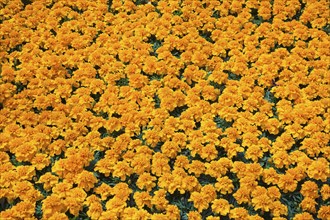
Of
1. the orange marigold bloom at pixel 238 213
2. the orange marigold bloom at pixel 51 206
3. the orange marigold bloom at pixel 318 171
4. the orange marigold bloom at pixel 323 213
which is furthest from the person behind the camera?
the orange marigold bloom at pixel 318 171

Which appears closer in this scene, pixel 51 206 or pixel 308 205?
pixel 51 206

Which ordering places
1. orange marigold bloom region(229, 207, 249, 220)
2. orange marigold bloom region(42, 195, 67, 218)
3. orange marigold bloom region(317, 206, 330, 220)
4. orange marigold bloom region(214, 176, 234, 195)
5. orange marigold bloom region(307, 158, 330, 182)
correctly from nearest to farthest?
→ orange marigold bloom region(42, 195, 67, 218), orange marigold bloom region(229, 207, 249, 220), orange marigold bloom region(317, 206, 330, 220), orange marigold bloom region(214, 176, 234, 195), orange marigold bloom region(307, 158, 330, 182)

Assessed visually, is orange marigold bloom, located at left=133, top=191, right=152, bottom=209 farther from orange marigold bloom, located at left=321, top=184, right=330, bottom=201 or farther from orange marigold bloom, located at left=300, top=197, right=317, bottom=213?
orange marigold bloom, located at left=321, top=184, right=330, bottom=201

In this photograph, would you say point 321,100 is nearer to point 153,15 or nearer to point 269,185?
point 269,185

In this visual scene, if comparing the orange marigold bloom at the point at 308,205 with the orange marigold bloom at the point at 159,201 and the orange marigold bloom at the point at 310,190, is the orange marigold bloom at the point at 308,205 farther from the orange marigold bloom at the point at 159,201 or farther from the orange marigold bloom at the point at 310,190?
the orange marigold bloom at the point at 159,201

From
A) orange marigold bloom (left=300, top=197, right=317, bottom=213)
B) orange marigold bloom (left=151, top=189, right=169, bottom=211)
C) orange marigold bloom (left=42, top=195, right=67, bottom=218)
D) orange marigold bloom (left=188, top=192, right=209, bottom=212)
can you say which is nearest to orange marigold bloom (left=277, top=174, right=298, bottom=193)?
orange marigold bloom (left=300, top=197, right=317, bottom=213)

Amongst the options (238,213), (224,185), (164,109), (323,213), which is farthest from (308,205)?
(164,109)

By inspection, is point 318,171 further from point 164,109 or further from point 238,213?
point 164,109

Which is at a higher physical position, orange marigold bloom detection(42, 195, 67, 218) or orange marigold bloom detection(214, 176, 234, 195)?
orange marigold bloom detection(214, 176, 234, 195)

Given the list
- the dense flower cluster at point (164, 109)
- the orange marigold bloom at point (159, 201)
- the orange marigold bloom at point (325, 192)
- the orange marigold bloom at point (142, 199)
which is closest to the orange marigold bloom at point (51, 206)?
the dense flower cluster at point (164, 109)
